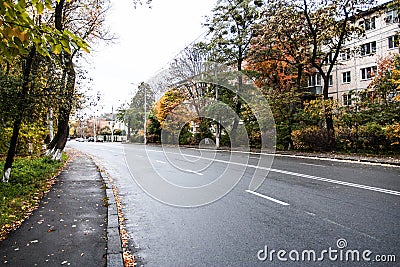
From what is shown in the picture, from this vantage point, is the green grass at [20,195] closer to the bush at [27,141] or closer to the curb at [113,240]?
the curb at [113,240]

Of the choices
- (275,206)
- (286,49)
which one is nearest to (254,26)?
(286,49)

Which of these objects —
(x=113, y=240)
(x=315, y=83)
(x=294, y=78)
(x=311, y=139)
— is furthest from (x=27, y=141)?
(x=315, y=83)

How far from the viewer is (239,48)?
109 feet

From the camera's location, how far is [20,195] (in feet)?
28.5

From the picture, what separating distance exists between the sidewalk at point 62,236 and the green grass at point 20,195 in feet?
0.71

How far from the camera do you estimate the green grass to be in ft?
20.8

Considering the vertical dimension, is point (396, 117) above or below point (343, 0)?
below

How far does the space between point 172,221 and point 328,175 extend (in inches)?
310

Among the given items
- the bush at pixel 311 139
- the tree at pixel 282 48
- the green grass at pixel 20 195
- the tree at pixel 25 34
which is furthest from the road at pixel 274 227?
the tree at pixel 282 48

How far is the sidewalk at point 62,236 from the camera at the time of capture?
4527mm

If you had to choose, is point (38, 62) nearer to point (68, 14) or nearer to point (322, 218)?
point (68, 14)

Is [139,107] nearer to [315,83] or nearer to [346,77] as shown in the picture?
[315,83]

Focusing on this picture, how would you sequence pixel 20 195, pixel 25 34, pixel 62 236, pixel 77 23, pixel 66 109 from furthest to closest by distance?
pixel 77 23 → pixel 66 109 → pixel 20 195 → pixel 62 236 → pixel 25 34

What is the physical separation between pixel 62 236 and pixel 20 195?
399 cm
